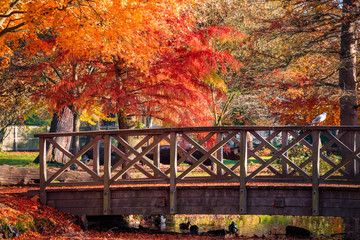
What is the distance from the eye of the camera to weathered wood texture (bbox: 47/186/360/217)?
945cm

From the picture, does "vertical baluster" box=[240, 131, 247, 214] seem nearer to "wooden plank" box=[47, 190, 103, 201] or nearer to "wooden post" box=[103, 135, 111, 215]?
"wooden post" box=[103, 135, 111, 215]

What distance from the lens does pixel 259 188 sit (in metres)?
9.60

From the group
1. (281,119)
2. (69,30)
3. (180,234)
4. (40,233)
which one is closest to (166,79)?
(69,30)

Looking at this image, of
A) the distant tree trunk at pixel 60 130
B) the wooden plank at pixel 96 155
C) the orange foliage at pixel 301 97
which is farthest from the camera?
the distant tree trunk at pixel 60 130

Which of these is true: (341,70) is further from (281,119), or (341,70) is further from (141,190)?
(141,190)

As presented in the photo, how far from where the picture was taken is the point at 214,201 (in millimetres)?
9758

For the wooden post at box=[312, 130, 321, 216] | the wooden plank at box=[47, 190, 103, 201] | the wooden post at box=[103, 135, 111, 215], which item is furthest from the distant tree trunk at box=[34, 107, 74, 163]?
the wooden post at box=[312, 130, 321, 216]

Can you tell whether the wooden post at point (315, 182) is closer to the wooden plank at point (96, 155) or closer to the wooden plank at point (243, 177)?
the wooden plank at point (243, 177)

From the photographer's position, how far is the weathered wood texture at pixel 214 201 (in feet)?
31.0

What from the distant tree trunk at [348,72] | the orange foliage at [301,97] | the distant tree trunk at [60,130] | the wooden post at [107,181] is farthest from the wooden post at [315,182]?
the distant tree trunk at [60,130]

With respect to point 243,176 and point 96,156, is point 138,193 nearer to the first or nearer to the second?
point 96,156

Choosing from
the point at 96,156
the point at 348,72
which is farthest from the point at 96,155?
the point at 348,72

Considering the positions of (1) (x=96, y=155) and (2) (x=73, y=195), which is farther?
(2) (x=73, y=195)

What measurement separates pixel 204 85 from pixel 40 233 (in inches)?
218
